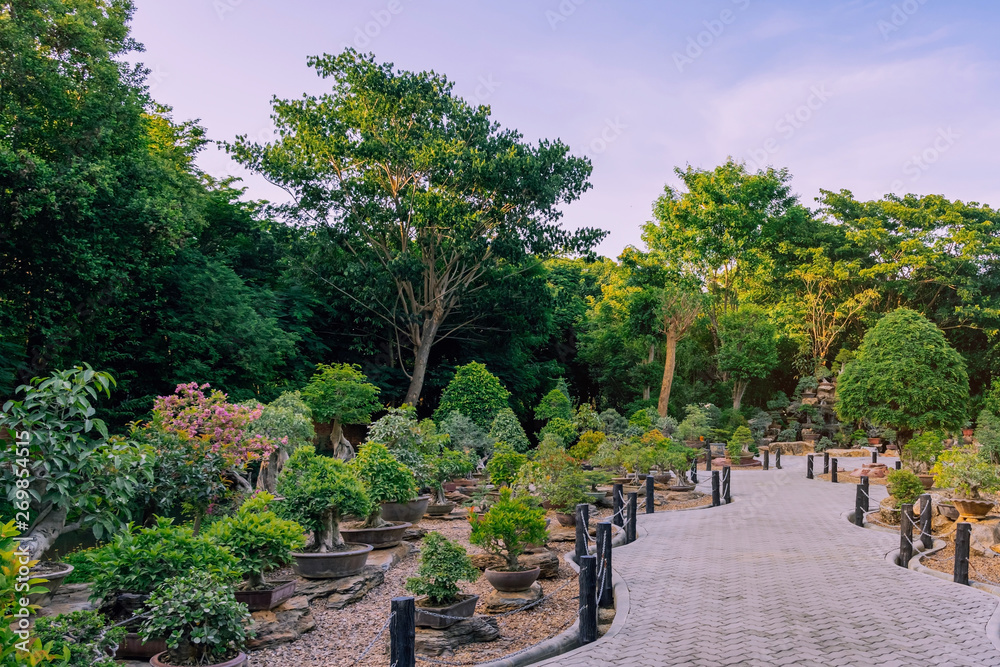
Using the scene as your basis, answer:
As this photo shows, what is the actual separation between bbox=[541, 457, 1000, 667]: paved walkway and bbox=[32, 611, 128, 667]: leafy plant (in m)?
3.40

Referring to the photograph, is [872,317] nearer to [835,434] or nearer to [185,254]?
[835,434]

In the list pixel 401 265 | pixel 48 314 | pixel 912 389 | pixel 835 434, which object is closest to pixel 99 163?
pixel 48 314

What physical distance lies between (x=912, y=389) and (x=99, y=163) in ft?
77.5

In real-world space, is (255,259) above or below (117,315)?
above

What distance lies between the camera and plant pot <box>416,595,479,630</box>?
254 inches

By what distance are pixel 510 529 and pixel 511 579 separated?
0.56 meters

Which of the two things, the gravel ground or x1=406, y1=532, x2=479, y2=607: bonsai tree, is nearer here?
the gravel ground

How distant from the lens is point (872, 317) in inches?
1299

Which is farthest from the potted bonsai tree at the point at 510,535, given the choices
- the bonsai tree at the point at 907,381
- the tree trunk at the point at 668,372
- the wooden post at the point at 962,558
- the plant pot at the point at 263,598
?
the tree trunk at the point at 668,372

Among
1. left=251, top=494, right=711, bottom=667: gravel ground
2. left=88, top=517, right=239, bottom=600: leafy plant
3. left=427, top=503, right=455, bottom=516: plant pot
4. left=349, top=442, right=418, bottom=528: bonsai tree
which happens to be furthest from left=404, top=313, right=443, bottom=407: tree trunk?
left=88, top=517, right=239, bottom=600: leafy plant

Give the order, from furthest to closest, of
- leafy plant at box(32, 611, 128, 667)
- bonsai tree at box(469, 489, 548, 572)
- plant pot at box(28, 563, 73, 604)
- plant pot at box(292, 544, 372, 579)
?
bonsai tree at box(469, 489, 548, 572)
plant pot at box(292, 544, 372, 579)
plant pot at box(28, 563, 73, 604)
leafy plant at box(32, 611, 128, 667)

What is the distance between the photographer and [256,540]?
21.7 ft

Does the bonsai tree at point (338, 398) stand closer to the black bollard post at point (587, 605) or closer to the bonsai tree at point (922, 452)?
the black bollard post at point (587, 605)

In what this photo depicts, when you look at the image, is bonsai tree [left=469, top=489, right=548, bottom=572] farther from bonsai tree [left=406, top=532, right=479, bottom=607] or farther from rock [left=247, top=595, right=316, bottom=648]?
rock [left=247, top=595, right=316, bottom=648]
